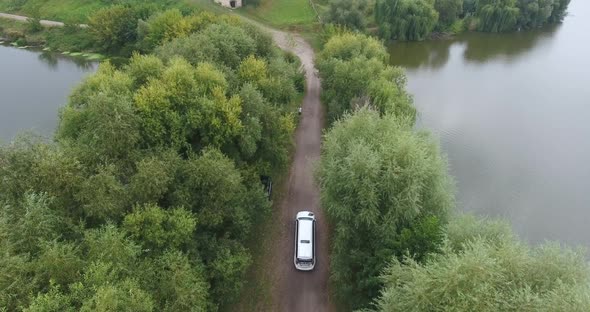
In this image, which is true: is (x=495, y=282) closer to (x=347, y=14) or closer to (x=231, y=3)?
(x=347, y=14)

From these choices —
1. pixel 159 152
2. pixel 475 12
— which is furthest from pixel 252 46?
pixel 475 12

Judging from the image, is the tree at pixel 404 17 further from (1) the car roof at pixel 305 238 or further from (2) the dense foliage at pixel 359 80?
(1) the car roof at pixel 305 238

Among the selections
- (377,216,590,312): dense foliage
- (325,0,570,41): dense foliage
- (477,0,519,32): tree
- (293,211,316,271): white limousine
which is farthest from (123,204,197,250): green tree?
(477,0,519,32): tree

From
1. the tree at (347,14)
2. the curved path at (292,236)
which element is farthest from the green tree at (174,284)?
the tree at (347,14)

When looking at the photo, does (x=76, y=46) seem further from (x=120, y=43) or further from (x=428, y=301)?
(x=428, y=301)

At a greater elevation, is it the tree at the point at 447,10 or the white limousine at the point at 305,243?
the tree at the point at 447,10

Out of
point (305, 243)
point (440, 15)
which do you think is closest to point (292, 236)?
point (305, 243)
